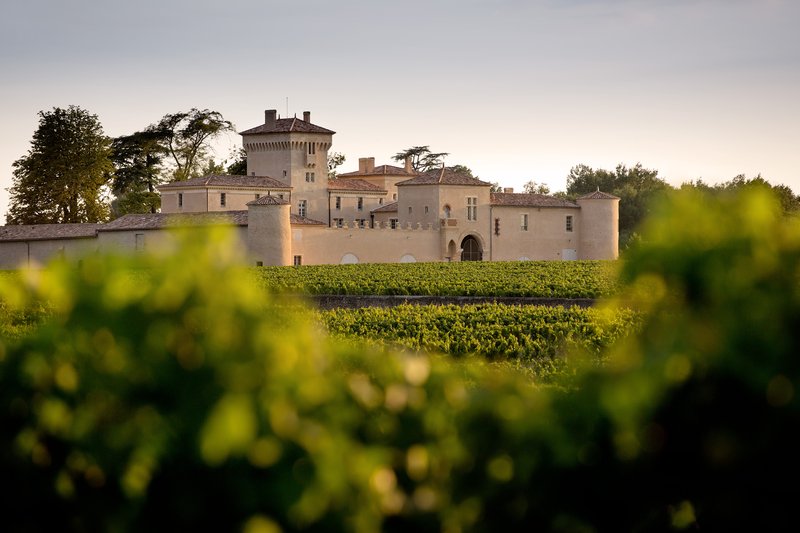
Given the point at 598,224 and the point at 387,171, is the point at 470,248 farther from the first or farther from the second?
the point at 387,171

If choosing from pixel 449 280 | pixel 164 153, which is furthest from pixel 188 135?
pixel 449 280

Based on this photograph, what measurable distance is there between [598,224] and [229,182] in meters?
23.5

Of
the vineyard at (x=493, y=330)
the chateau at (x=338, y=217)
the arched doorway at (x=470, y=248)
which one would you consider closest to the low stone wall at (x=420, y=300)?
the vineyard at (x=493, y=330)

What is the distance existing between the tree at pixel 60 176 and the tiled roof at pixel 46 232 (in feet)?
27.8

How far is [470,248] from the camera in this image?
216ft

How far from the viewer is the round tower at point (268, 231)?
55.7 meters

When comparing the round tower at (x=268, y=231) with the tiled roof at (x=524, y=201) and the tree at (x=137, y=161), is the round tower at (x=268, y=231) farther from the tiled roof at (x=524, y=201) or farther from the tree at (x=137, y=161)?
the tree at (x=137, y=161)

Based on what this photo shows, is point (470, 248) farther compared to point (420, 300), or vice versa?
point (470, 248)

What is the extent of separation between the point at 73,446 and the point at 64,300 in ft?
1.46

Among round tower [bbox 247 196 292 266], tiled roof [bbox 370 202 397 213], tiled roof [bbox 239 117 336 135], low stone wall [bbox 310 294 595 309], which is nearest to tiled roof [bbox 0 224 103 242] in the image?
round tower [bbox 247 196 292 266]

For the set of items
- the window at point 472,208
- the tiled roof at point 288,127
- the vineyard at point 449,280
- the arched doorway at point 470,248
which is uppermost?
the tiled roof at point 288,127

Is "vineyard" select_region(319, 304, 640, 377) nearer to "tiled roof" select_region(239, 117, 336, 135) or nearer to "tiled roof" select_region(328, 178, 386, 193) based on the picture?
"tiled roof" select_region(239, 117, 336, 135)

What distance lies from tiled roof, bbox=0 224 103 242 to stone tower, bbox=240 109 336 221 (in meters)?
13.2

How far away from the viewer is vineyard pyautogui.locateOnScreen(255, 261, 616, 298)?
32.9 metres
